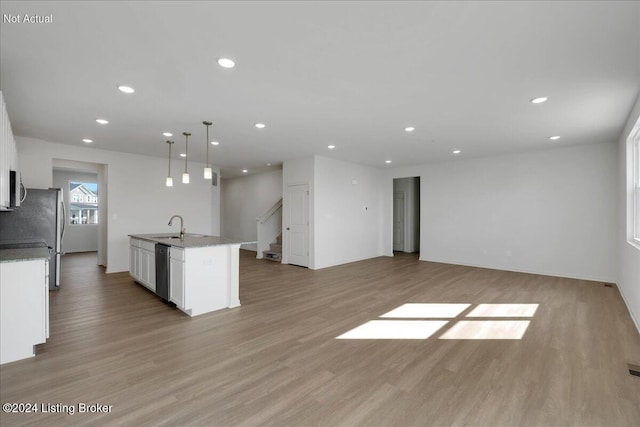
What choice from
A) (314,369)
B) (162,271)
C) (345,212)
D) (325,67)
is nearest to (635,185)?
(325,67)

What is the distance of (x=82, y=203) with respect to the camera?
31.8 ft

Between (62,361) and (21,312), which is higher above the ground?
(21,312)

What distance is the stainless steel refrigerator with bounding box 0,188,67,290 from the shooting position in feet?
14.5

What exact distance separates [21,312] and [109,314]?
1152 mm

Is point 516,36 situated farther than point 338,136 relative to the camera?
No

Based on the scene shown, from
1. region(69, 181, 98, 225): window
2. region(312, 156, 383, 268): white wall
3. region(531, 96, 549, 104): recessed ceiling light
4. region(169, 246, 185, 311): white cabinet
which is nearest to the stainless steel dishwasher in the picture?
region(169, 246, 185, 311): white cabinet

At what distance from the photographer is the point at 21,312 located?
2.63 meters

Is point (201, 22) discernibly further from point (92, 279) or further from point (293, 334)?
point (92, 279)

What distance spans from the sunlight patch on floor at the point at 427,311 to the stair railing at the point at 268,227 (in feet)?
17.6

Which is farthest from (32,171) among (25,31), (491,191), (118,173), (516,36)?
(491,191)

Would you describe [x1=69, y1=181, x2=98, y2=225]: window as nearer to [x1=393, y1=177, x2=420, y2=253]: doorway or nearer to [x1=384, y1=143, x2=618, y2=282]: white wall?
[x1=393, y1=177, x2=420, y2=253]: doorway

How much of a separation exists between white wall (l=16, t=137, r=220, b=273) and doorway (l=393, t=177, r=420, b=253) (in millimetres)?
6412

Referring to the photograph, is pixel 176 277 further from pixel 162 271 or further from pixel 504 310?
pixel 504 310

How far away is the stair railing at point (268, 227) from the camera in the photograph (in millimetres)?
8641
